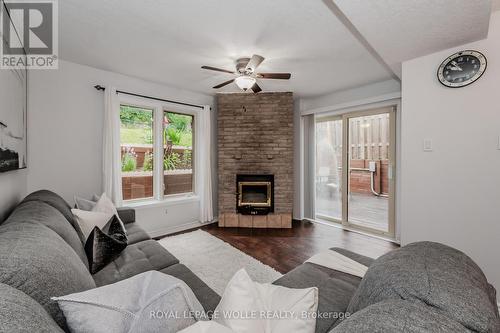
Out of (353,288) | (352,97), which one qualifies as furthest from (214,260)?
(352,97)

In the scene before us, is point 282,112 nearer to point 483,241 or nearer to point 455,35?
point 455,35

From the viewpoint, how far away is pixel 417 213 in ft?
7.51

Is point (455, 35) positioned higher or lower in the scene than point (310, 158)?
higher

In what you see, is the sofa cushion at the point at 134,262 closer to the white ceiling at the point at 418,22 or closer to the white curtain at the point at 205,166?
the white curtain at the point at 205,166

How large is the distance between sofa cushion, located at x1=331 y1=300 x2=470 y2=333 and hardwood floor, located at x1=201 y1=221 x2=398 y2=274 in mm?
2139

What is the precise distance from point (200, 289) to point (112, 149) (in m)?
2.70

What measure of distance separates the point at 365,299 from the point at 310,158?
4.12 metres

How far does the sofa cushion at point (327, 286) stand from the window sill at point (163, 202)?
290cm

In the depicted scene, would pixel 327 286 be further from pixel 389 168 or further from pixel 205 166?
pixel 205 166

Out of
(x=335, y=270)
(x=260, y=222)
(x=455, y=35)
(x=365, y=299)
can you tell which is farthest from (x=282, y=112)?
(x=365, y=299)

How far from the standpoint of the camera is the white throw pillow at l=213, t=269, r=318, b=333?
0.72 m

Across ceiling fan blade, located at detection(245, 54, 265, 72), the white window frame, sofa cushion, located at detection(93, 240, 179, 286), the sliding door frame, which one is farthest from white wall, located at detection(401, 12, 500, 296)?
the white window frame

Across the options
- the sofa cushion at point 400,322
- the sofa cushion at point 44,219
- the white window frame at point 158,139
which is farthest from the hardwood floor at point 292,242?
the sofa cushion at point 400,322

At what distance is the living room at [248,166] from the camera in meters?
0.75
